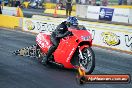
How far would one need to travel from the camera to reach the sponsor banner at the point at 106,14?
90.1 feet

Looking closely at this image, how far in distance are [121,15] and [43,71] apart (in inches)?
702

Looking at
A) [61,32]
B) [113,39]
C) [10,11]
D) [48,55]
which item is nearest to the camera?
[61,32]

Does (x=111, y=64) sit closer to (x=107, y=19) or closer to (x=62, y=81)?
(x=62, y=81)

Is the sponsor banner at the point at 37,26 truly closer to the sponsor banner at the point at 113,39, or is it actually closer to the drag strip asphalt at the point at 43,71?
Answer: the sponsor banner at the point at 113,39

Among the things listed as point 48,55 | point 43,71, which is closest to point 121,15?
point 48,55

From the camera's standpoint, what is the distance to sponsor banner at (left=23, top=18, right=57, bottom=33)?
19128mm

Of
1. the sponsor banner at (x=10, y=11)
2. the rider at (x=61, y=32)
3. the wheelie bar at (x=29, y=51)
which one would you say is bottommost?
the wheelie bar at (x=29, y=51)

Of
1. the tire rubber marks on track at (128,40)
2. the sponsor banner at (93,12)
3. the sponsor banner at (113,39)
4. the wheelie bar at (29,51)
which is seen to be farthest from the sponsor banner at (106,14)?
the wheelie bar at (29,51)

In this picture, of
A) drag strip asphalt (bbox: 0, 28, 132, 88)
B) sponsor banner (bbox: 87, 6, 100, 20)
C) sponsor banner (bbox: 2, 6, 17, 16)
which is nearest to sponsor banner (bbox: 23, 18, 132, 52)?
drag strip asphalt (bbox: 0, 28, 132, 88)

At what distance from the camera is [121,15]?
2683cm

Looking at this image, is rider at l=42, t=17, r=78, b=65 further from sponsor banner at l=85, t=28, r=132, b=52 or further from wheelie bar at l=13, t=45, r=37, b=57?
sponsor banner at l=85, t=28, r=132, b=52

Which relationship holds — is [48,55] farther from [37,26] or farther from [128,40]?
[37,26]

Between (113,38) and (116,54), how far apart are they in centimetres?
159

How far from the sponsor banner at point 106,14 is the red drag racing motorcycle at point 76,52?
1760cm
